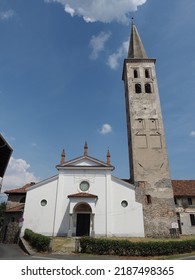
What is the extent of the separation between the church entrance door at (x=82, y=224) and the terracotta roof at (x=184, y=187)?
542 inches

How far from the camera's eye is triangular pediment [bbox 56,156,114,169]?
25.0 metres

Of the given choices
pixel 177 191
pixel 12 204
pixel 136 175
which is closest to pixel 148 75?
pixel 136 175

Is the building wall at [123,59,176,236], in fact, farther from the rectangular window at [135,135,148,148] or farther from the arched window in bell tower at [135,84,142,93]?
the arched window in bell tower at [135,84,142,93]

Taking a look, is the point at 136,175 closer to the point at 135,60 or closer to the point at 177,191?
the point at 177,191

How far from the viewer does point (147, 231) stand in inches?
878

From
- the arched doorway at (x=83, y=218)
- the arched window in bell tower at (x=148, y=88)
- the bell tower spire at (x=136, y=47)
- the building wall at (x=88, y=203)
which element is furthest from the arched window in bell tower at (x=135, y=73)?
the arched doorway at (x=83, y=218)

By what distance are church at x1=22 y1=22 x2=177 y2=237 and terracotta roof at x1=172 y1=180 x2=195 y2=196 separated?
6356mm

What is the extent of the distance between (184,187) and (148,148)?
9984 millimetres

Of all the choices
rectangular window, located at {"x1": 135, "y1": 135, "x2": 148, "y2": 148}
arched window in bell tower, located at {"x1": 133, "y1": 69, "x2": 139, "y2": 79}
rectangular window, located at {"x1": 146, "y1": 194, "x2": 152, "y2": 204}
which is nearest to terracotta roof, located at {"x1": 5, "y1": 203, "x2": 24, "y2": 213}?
rectangular window, located at {"x1": 146, "y1": 194, "x2": 152, "y2": 204}

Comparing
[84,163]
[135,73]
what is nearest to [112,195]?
[84,163]

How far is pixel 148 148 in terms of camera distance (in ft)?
85.8

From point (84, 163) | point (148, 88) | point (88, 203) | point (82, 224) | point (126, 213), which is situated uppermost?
point (148, 88)

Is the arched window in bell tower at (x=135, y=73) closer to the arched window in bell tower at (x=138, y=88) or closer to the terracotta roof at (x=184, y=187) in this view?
the arched window in bell tower at (x=138, y=88)

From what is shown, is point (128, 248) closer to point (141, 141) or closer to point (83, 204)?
point (83, 204)
